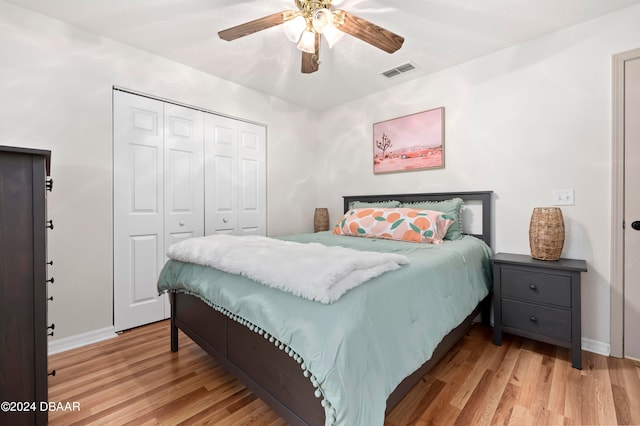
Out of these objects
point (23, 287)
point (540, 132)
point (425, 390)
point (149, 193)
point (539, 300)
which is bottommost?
point (425, 390)

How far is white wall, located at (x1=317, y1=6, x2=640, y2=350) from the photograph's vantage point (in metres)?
1.99

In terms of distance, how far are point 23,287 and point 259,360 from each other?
3.03 feet

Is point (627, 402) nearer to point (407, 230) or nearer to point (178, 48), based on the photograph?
point (407, 230)

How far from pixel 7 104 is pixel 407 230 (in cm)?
291

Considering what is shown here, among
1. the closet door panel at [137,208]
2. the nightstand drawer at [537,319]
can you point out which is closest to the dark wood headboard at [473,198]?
the nightstand drawer at [537,319]

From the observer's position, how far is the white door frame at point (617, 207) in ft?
6.25

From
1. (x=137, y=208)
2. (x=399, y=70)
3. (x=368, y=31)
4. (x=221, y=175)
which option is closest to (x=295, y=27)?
(x=368, y=31)

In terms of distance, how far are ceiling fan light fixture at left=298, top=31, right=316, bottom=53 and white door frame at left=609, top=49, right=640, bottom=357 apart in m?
2.04

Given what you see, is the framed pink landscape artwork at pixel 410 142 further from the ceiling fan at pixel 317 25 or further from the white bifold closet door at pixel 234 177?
the white bifold closet door at pixel 234 177

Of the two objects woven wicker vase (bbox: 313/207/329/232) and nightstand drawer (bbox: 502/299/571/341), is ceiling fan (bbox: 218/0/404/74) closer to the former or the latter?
nightstand drawer (bbox: 502/299/571/341)

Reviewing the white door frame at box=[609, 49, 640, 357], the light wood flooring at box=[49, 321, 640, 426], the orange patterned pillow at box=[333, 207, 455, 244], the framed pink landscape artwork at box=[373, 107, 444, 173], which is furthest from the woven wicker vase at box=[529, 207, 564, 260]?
the framed pink landscape artwork at box=[373, 107, 444, 173]

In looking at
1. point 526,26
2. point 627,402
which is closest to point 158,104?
point 526,26

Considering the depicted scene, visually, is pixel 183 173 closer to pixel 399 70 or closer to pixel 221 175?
pixel 221 175

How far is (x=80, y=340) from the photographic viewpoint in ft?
6.97
